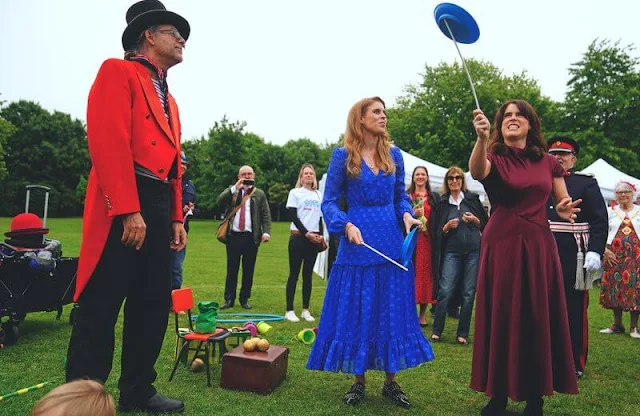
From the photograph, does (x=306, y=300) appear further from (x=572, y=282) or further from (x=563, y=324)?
(x=563, y=324)

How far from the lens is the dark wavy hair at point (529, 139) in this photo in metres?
3.65

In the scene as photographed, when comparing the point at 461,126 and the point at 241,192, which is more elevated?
the point at 461,126

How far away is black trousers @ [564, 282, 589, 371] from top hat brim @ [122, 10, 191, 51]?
3.92 metres

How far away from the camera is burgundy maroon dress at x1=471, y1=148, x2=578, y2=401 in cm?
351


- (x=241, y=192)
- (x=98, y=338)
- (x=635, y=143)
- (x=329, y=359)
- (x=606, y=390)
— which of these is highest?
(x=635, y=143)

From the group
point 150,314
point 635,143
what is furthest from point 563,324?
point 635,143

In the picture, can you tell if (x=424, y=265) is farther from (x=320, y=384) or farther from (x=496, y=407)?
(x=496, y=407)

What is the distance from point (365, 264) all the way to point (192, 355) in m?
2.02

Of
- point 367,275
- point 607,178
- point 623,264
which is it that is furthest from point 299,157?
point 367,275

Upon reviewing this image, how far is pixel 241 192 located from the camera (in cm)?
864

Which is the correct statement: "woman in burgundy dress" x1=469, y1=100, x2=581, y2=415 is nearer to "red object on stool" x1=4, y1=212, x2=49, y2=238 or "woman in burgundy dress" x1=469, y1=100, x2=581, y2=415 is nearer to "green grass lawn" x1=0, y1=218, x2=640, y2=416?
"green grass lawn" x1=0, y1=218, x2=640, y2=416

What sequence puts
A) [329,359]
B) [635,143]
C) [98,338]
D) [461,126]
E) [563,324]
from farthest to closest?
1. [461,126]
2. [635,143]
3. [329,359]
4. [563,324]
5. [98,338]

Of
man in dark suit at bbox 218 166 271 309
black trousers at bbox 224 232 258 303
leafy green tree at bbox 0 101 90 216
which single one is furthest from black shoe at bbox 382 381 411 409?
leafy green tree at bbox 0 101 90 216

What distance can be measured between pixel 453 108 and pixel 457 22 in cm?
3547
